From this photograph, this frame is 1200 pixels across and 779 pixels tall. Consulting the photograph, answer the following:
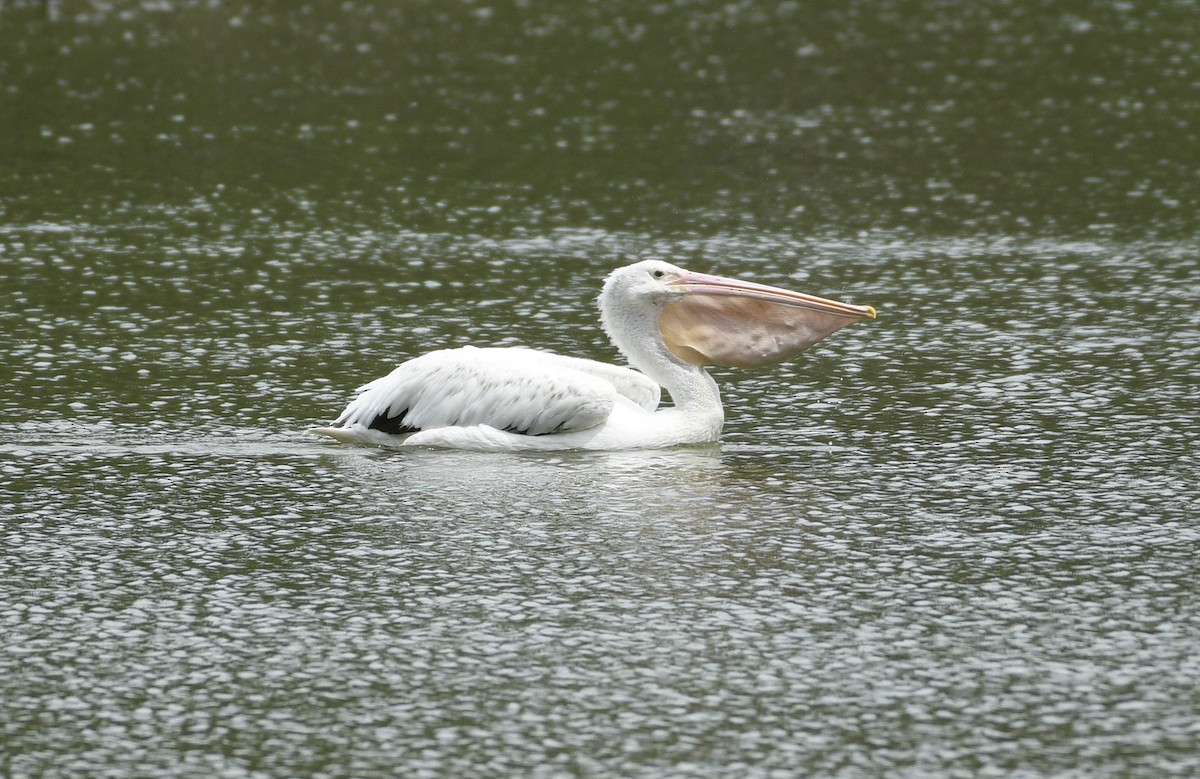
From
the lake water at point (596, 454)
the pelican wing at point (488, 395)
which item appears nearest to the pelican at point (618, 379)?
the pelican wing at point (488, 395)

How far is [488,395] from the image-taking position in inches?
311

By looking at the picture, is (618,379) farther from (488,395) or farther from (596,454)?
(488,395)

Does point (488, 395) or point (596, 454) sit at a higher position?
point (488, 395)

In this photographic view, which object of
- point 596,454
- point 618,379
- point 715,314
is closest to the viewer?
point 596,454

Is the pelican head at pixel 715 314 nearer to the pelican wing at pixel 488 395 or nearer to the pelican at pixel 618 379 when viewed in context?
the pelican at pixel 618 379

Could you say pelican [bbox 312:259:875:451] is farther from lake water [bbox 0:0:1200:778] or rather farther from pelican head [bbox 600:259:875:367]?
lake water [bbox 0:0:1200:778]

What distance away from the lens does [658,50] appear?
20.6 metres

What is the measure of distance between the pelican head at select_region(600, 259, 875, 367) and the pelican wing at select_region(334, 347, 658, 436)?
384 millimetres

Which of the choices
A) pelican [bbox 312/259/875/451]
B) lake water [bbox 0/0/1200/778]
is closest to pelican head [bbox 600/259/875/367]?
pelican [bbox 312/259/875/451]

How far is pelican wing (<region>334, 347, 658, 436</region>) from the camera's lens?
25.6 feet

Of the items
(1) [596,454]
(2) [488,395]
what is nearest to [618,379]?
(1) [596,454]

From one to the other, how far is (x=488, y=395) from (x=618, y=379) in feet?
1.99

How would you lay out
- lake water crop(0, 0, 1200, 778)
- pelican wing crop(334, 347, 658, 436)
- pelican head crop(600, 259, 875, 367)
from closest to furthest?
lake water crop(0, 0, 1200, 778) → pelican wing crop(334, 347, 658, 436) → pelican head crop(600, 259, 875, 367)

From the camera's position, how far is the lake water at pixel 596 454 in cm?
509
